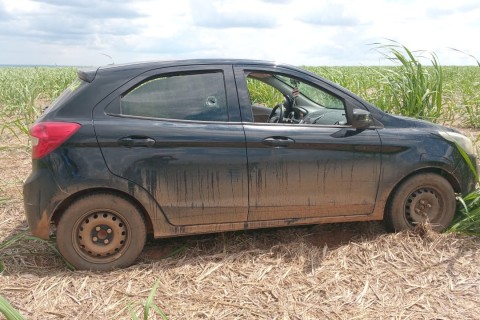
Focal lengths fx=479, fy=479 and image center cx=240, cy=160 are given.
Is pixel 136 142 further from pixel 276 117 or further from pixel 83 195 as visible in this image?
pixel 276 117

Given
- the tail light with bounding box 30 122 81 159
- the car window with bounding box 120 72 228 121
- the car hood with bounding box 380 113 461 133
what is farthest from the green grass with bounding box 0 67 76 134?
the car hood with bounding box 380 113 461 133

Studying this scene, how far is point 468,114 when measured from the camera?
347 inches

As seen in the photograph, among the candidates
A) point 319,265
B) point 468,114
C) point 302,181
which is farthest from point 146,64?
point 468,114

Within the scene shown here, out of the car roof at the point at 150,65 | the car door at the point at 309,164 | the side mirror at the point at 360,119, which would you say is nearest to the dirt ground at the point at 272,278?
the car door at the point at 309,164

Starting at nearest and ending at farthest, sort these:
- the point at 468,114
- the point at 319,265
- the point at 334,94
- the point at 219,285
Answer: the point at 219,285, the point at 319,265, the point at 334,94, the point at 468,114

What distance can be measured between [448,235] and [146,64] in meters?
2.85

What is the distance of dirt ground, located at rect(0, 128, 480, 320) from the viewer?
3074 mm

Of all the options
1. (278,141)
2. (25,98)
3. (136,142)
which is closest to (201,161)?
(136,142)

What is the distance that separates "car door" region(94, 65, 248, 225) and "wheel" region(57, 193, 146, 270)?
23cm

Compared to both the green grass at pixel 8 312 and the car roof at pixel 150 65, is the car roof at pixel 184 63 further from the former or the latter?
the green grass at pixel 8 312

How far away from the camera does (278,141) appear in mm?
3613

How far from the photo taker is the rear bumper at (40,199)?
11.0 ft

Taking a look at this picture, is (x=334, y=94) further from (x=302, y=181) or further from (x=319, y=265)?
Answer: (x=319, y=265)

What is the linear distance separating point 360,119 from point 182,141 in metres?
1.38
